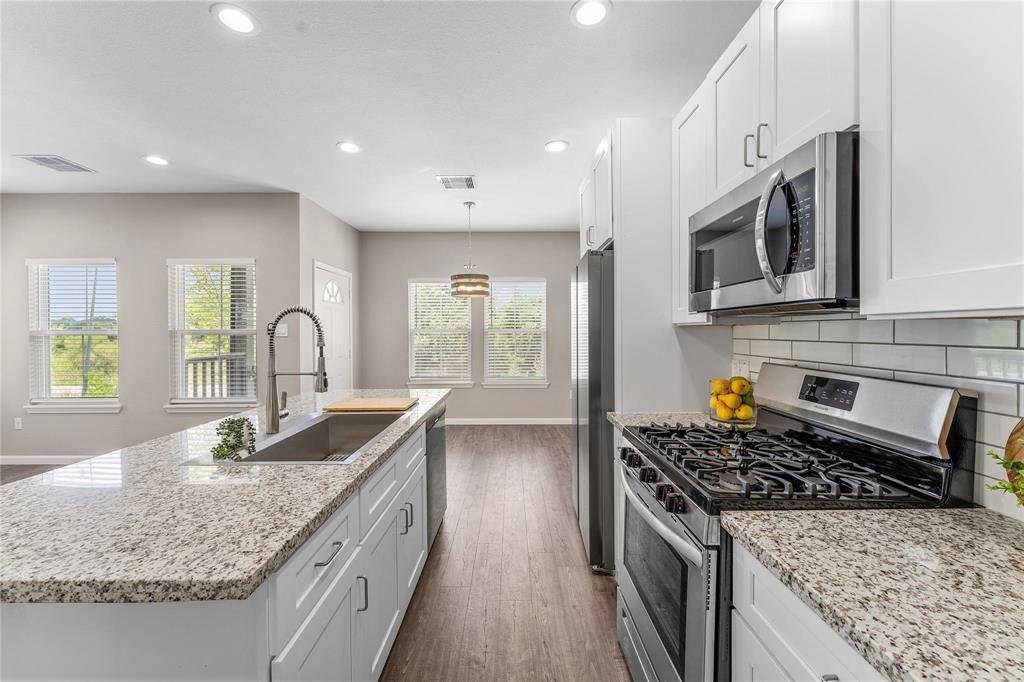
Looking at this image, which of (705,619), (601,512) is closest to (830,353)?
(705,619)

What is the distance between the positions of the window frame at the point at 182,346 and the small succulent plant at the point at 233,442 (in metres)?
3.24

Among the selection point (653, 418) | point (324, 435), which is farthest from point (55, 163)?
point (653, 418)

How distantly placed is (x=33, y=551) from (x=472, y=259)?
579 cm

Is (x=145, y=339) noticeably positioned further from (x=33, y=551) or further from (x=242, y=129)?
(x=33, y=551)

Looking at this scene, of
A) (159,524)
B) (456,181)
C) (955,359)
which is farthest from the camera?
(456,181)

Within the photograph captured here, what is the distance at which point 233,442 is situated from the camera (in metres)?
1.67

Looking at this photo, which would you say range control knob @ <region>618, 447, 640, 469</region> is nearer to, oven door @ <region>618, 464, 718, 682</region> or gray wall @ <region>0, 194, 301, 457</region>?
oven door @ <region>618, 464, 718, 682</region>

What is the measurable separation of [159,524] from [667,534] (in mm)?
1240

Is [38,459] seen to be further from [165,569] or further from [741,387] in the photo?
[741,387]

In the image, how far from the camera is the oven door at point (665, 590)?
112 centimetres

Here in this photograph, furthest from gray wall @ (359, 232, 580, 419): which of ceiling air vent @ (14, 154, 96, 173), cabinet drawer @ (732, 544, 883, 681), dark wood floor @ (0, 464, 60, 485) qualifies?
cabinet drawer @ (732, 544, 883, 681)

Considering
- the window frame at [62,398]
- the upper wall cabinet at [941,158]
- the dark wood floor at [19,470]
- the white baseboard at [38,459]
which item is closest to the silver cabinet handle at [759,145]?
the upper wall cabinet at [941,158]

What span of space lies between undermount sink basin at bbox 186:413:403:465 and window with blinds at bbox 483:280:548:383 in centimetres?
408

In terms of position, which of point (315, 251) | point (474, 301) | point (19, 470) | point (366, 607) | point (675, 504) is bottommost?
point (19, 470)
